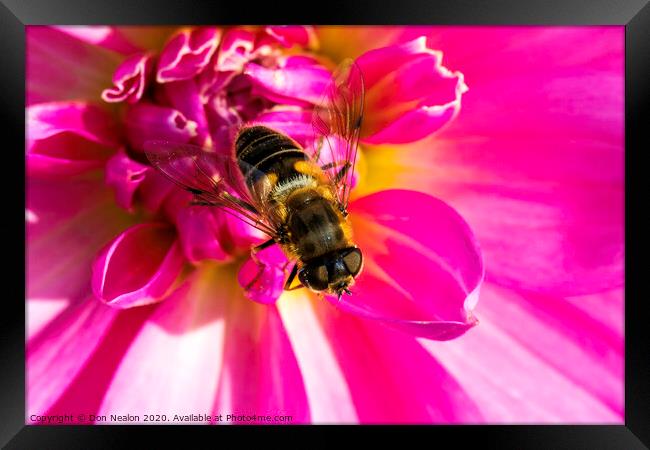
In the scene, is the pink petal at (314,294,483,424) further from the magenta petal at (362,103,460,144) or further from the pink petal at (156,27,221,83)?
the pink petal at (156,27,221,83)

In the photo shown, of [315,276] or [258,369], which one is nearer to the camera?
[315,276]

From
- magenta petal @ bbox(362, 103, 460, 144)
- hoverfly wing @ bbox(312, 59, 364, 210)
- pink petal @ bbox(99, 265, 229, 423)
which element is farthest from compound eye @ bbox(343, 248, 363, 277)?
pink petal @ bbox(99, 265, 229, 423)

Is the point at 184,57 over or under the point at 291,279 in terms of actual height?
over

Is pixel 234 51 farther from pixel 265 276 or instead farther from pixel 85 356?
pixel 85 356

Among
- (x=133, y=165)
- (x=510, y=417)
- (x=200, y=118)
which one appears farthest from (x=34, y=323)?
(x=510, y=417)

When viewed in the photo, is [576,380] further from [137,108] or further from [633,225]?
[137,108]

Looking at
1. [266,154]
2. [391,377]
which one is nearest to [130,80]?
[266,154]

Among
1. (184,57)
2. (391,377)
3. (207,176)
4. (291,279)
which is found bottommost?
(391,377)
